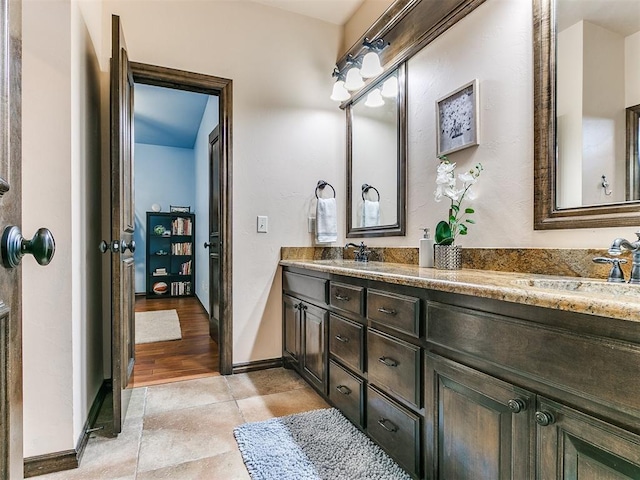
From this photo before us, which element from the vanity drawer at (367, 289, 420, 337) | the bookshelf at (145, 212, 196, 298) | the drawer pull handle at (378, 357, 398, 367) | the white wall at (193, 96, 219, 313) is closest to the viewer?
the vanity drawer at (367, 289, 420, 337)

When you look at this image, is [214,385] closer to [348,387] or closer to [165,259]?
[348,387]

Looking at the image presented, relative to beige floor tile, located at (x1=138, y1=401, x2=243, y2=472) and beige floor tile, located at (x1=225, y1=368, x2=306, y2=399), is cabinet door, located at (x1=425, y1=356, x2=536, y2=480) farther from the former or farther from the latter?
beige floor tile, located at (x1=225, y1=368, x2=306, y2=399)

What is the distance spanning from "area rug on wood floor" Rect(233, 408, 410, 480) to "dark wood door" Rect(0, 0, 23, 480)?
107cm

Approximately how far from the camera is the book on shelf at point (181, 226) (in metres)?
5.97

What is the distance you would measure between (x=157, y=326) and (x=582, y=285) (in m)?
3.77

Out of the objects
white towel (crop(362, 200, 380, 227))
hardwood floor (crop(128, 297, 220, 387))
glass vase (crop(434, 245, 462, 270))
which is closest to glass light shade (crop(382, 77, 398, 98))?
white towel (crop(362, 200, 380, 227))

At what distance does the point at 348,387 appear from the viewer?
170 cm

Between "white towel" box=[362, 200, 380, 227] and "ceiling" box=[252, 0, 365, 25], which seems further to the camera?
"ceiling" box=[252, 0, 365, 25]

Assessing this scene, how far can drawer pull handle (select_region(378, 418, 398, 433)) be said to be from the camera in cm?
137

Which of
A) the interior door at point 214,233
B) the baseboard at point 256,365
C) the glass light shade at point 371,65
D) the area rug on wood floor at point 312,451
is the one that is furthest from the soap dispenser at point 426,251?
the interior door at point 214,233

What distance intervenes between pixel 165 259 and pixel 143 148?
76.5 inches

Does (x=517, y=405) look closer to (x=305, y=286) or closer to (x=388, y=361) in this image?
(x=388, y=361)

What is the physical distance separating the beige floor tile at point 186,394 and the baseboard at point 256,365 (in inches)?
5.1

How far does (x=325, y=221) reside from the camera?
104 inches
